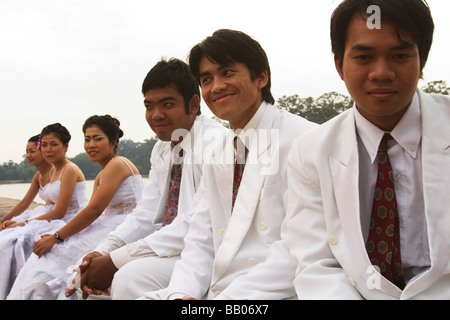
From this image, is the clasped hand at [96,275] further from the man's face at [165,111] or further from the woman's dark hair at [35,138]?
the woman's dark hair at [35,138]

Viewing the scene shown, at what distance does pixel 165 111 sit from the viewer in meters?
3.26

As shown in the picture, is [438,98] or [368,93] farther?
[438,98]

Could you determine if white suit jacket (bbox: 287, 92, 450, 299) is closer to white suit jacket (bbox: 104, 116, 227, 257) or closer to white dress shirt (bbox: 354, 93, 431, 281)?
white dress shirt (bbox: 354, 93, 431, 281)

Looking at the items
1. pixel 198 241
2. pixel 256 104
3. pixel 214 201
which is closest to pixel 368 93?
pixel 256 104

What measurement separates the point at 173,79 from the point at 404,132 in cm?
190

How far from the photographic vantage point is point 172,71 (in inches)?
130

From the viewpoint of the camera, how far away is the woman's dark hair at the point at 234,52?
8.30 ft

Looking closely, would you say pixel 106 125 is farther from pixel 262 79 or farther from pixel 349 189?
pixel 349 189

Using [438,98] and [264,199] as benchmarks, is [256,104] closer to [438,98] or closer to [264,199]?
[264,199]

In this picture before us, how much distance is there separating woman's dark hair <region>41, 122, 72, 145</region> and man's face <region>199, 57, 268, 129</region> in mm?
3081

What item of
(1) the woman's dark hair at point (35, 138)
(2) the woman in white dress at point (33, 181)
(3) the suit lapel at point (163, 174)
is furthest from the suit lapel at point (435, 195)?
(1) the woman's dark hair at point (35, 138)

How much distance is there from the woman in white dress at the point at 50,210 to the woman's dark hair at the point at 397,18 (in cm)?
368

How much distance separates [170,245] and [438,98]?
5.96 feet

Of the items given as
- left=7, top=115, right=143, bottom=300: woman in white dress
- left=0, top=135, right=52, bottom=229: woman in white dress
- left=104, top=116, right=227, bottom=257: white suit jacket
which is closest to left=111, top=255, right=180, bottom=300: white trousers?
left=104, top=116, right=227, bottom=257: white suit jacket
